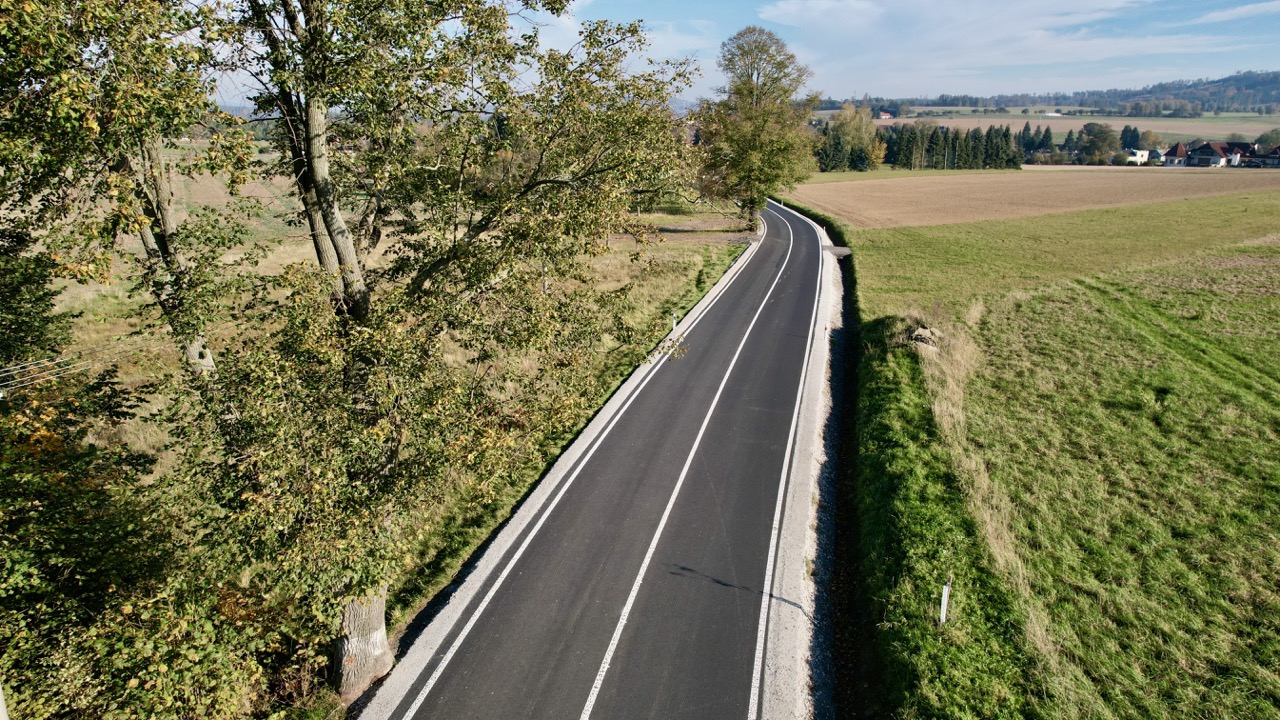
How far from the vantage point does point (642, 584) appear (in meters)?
12.9

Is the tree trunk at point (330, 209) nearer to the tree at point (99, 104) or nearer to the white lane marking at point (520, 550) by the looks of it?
the tree at point (99, 104)

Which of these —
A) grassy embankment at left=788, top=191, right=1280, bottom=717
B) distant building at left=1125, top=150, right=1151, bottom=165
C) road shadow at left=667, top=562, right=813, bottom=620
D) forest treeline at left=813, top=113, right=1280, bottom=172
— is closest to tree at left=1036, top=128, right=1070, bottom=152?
distant building at left=1125, top=150, right=1151, bottom=165

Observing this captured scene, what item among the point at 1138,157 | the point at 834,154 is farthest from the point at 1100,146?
the point at 834,154

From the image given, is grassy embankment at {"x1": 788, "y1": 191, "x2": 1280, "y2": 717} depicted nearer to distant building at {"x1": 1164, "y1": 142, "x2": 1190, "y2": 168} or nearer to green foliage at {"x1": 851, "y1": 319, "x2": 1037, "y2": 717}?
green foliage at {"x1": 851, "y1": 319, "x2": 1037, "y2": 717}

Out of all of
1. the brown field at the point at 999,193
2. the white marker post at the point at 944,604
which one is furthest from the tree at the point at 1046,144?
the white marker post at the point at 944,604

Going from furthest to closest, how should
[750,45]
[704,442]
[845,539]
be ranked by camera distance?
[750,45]
[704,442]
[845,539]

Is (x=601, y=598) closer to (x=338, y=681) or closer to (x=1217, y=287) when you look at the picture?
(x=338, y=681)

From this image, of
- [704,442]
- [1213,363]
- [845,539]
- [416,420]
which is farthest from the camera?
[1213,363]

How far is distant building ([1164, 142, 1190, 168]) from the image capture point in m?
144

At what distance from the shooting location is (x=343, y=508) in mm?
8328

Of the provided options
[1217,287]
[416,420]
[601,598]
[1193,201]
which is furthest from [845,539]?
[1193,201]

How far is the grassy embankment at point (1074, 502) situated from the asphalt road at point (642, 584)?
2618mm

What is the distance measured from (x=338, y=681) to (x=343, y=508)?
14.2 ft

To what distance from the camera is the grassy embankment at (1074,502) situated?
10.3 metres
